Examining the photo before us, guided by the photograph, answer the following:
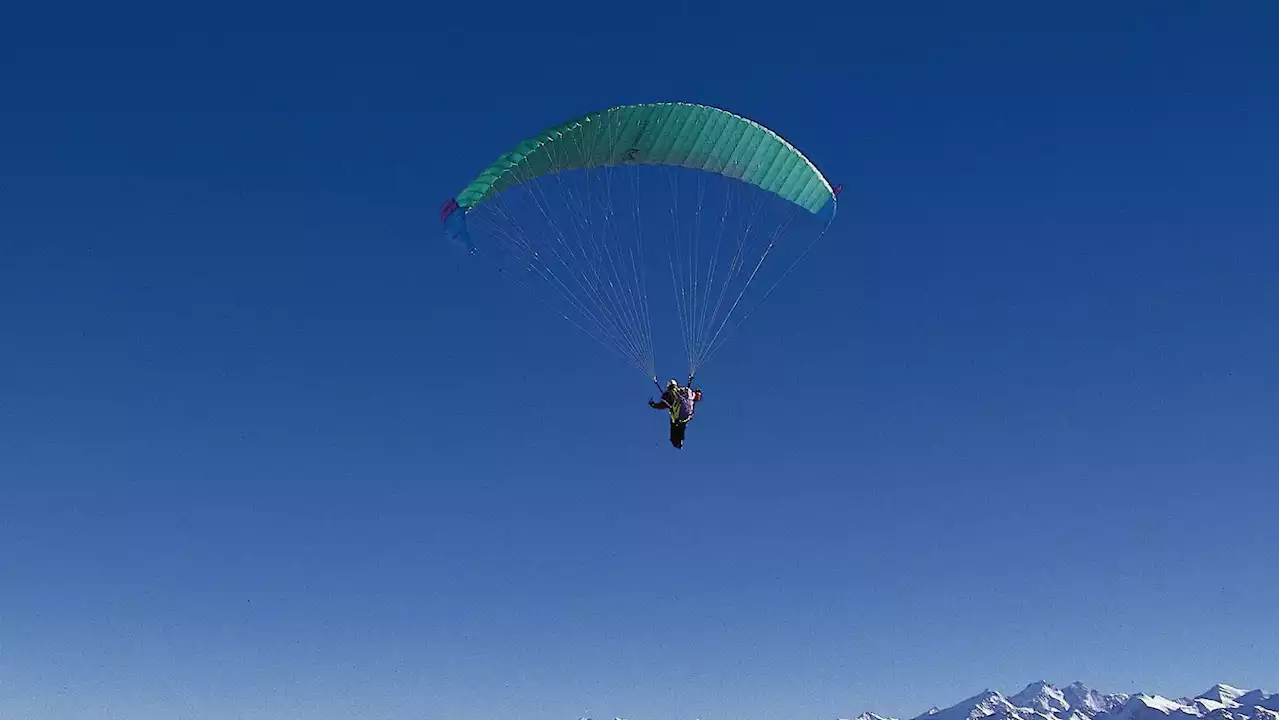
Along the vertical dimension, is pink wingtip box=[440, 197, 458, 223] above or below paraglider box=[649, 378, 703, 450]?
above

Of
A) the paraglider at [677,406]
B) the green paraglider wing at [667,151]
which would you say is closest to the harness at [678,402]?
the paraglider at [677,406]

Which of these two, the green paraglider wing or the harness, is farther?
the harness

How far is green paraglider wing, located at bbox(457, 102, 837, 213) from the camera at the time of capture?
30406 millimetres

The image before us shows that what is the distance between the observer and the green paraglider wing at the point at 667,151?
99.8 feet

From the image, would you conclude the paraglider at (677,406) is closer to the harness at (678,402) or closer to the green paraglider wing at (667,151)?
the harness at (678,402)

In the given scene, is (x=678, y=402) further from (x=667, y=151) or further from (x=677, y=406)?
(x=667, y=151)

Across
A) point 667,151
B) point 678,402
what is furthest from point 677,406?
point 667,151

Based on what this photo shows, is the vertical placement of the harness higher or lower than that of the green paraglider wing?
lower

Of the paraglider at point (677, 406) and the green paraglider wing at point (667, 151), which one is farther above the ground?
the green paraglider wing at point (667, 151)

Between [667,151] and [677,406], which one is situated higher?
[667,151]

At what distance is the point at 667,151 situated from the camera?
3222cm

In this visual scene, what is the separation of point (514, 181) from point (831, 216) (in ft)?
31.9

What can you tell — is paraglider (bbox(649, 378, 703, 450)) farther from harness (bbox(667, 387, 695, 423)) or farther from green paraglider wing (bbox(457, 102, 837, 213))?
green paraglider wing (bbox(457, 102, 837, 213))

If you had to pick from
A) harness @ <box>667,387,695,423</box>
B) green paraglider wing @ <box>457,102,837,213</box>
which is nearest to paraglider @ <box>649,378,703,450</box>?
harness @ <box>667,387,695,423</box>
